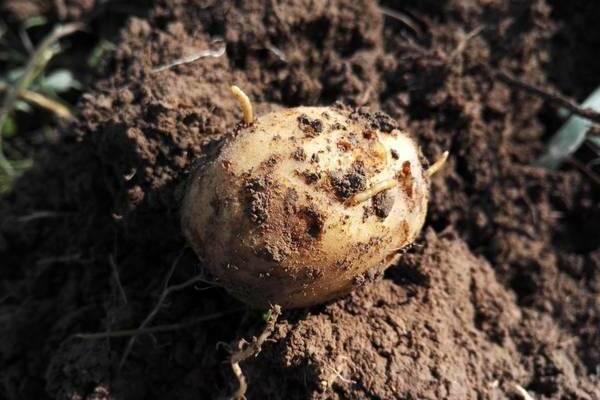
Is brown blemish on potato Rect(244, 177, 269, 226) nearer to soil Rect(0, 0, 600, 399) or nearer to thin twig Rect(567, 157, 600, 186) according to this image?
soil Rect(0, 0, 600, 399)

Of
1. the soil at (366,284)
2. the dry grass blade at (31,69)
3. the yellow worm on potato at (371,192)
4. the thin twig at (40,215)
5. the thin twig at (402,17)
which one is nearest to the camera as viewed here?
the yellow worm on potato at (371,192)

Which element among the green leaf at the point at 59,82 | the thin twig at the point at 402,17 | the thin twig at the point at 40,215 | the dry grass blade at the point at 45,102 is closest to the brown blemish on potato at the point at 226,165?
the thin twig at the point at 40,215

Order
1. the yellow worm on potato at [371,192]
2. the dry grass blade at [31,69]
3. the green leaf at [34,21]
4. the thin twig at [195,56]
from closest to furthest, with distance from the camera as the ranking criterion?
the yellow worm on potato at [371,192] → the thin twig at [195,56] → the dry grass blade at [31,69] → the green leaf at [34,21]

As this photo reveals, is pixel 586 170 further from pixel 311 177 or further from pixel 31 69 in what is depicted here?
pixel 31 69

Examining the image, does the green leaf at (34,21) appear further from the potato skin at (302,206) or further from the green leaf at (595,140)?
the green leaf at (595,140)

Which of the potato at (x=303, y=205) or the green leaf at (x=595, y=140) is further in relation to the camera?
the green leaf at (x=595, y=140)

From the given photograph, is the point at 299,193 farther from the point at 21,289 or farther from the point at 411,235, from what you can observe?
the point at 21,289
